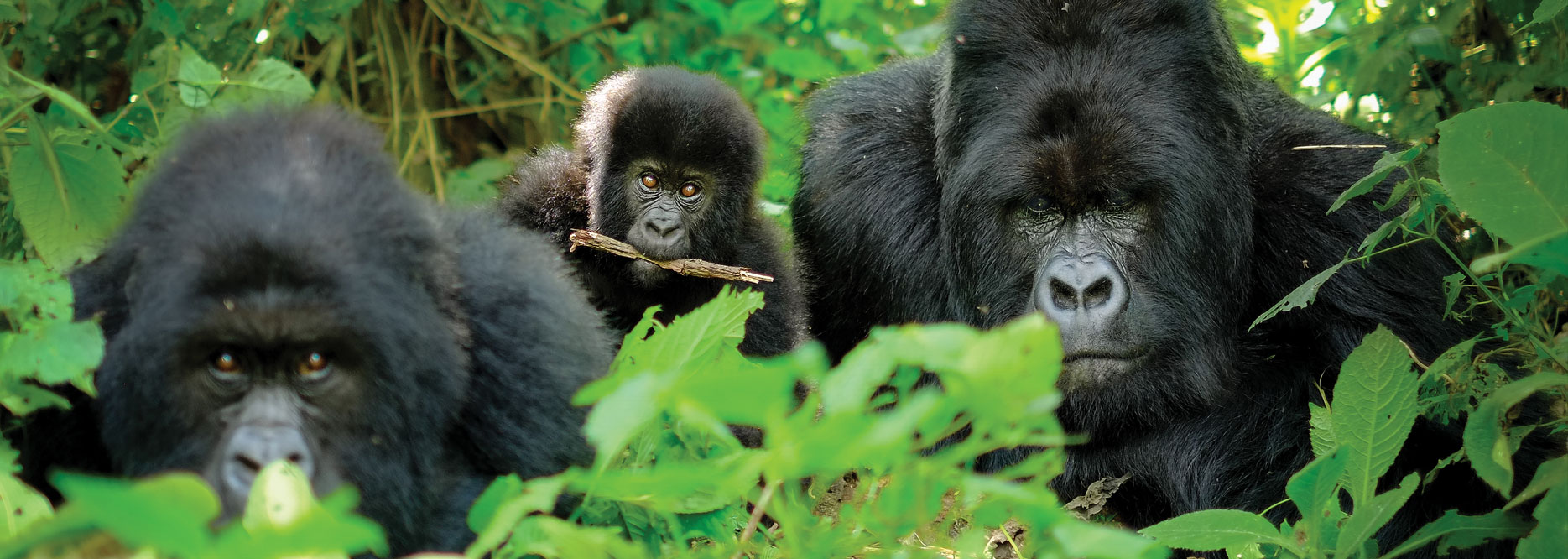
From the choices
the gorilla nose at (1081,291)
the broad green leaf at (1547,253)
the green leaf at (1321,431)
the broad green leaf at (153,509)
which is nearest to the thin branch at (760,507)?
the broad green leaf at (153,509)

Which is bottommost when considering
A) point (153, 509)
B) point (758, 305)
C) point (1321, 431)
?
point (1321, 431)

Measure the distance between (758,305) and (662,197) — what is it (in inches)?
57.2

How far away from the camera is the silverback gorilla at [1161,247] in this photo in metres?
3.10

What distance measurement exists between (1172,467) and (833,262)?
110cm

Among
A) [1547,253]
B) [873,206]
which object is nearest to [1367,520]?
[1547,253]

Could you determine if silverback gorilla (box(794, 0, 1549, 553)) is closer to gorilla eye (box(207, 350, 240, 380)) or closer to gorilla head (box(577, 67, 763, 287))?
gorilla head (box(577, 67, 763, 287))

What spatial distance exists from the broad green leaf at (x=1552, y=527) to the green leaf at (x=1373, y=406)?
314mm

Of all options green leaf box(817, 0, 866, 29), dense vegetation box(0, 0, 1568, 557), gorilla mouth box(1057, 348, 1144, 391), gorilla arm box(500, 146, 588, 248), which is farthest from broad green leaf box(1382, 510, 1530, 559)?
green leaf box(817, 0, 866, 29)

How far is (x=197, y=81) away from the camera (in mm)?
3369

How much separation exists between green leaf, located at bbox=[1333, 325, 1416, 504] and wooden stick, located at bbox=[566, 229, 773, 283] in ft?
4.88

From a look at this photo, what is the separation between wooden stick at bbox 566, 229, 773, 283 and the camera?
3.54 meters

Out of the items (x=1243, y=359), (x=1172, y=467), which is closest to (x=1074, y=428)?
(x=1172, y=467)

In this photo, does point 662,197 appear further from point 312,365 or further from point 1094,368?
point 312,365

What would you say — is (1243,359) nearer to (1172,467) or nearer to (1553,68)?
(1172,467)
